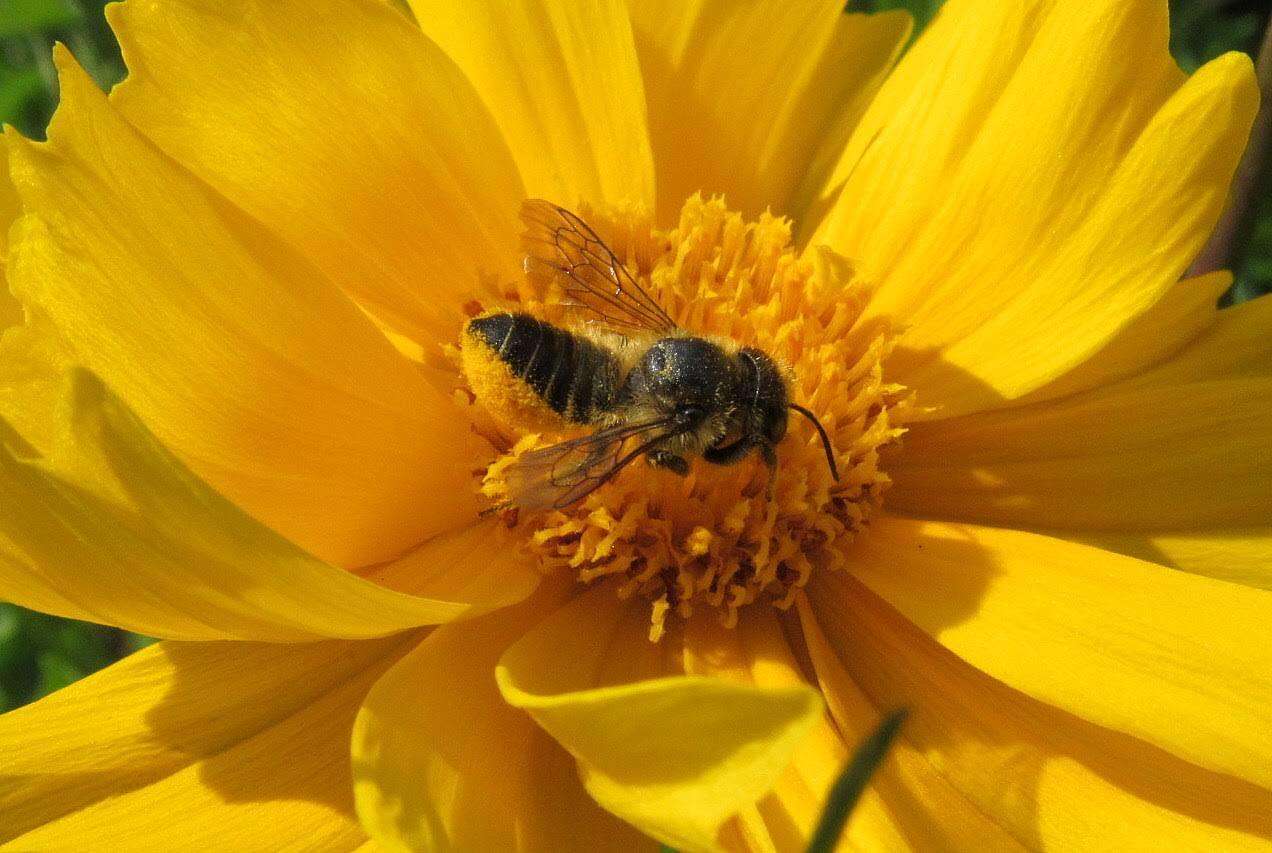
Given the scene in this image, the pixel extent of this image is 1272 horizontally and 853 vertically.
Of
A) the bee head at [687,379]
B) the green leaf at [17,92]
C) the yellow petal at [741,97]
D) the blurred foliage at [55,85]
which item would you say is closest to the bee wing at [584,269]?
the bee head at [687,379]

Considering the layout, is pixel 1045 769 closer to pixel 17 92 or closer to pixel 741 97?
pixel 741 97

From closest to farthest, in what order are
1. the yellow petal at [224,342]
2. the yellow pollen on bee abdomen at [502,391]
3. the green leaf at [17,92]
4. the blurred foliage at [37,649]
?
the yellow petal at [224,342], the yellow pollen on bee abdomen at [502,391], the blurred foliage at [37,649], the green leaf at [17,92]

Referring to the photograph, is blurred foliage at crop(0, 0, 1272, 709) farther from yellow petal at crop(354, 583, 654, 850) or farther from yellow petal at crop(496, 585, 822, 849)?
yellow petal at crop(496, 585, 822, 849)

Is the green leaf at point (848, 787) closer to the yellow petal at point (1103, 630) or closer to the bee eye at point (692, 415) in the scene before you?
the yellow petal at point (1103, 630)

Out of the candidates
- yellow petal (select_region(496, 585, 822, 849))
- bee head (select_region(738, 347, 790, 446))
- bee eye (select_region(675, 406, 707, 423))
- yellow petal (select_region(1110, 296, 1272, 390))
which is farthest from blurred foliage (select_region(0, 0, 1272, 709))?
yellow petal (select_region(496, 585, 822, 849))

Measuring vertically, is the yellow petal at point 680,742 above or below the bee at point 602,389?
below

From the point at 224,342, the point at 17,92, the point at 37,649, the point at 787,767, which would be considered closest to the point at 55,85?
the point at 17,92

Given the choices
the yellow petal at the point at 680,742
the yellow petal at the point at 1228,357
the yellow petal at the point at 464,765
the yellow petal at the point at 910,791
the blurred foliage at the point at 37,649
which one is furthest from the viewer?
the blurred foliage at the point at 37,649

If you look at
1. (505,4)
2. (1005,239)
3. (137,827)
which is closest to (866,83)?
(1005,239)
